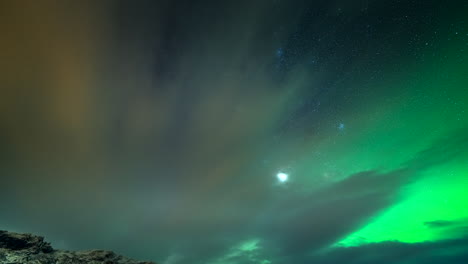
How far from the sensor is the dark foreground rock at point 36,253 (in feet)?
74.8

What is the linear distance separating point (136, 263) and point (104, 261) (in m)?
5.37

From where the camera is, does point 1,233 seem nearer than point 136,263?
Yes

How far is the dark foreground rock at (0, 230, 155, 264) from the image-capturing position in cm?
2281

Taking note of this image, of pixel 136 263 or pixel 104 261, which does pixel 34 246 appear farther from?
pixel 136 263

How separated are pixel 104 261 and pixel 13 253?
32.7 ft

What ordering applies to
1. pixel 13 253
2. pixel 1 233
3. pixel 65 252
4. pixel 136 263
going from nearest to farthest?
pixel 13 253 → pixel 1 233 → pixel 65 252 → pixel 136 263

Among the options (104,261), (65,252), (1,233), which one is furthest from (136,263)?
(1,233)

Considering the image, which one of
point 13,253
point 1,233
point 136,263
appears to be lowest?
point 136,263

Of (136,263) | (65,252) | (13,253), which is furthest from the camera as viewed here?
(136,263)

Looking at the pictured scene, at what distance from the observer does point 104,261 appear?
28.7m

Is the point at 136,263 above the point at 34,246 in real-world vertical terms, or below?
below

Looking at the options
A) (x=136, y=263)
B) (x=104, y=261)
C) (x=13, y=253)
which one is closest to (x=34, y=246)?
(x=13, y=253)

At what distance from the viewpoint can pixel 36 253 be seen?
25.0 meters

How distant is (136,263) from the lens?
1276 inches
